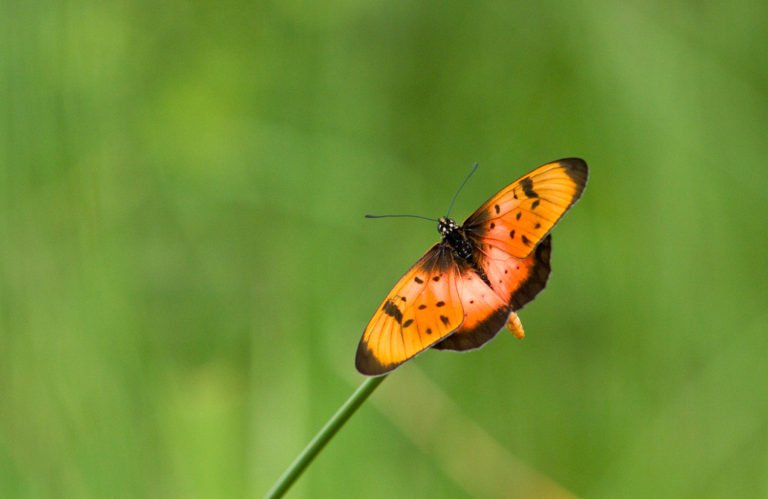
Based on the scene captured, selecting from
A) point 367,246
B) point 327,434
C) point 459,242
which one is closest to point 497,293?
point 459,242

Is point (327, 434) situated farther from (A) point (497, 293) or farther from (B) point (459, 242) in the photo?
(B) point (459, 242)

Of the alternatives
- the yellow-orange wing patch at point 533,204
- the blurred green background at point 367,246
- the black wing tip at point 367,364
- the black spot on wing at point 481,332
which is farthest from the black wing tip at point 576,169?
the blurred green background at point 367,246

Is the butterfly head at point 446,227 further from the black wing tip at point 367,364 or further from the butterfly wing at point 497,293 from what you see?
the black wing tip at point 367,364

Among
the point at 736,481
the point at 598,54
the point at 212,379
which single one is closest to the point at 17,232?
the point at 212,379

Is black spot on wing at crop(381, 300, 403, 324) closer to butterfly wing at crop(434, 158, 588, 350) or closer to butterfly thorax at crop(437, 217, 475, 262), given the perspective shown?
butterfly wing at crop(434, 158, 588, 350)

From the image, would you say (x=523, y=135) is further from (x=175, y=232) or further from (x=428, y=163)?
(x=175, y=232)

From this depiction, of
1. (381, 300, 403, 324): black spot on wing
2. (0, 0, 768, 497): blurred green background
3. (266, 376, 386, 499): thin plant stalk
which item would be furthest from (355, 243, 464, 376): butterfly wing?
(0, 0, 768, 497): blurred green background
